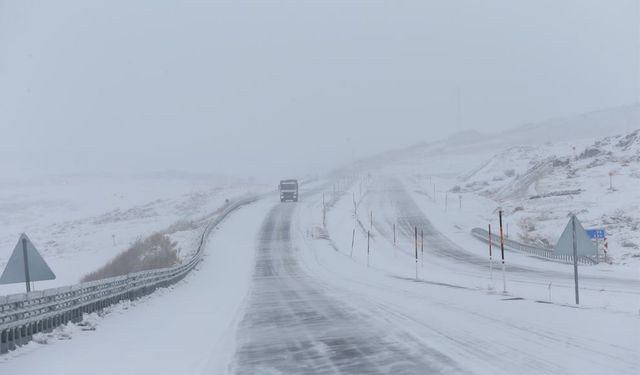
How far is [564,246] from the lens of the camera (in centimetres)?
1911

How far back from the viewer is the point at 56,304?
1712cm

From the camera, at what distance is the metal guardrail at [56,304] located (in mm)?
14164

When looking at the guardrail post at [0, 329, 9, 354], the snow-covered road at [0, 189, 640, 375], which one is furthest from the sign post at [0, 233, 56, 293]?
the guardrail post at [0, 329, 9, 354]

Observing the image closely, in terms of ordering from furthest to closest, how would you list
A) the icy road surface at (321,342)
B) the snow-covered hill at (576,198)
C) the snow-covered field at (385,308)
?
→ 1. the snow-covered hill at (576,198)
2. the snow-covered field at (385,308)
3. the icy road surface at (321,342)

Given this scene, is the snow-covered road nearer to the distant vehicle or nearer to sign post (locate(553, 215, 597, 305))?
sign post (locate(553, 215, 597, 305))

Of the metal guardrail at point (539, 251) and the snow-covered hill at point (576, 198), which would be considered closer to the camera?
the metal guardrail at point (539, 251)

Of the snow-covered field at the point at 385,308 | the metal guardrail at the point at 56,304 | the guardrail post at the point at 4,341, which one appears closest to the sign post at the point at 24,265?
the metal guardrail at the point at 56,304

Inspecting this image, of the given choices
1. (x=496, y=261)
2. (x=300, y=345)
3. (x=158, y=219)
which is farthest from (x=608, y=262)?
(x=158, y=219)

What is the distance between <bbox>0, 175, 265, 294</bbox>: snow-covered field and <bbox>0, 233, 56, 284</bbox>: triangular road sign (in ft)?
97.5

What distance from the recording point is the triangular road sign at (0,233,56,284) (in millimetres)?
16641

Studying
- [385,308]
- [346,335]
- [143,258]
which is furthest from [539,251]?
[346,335]

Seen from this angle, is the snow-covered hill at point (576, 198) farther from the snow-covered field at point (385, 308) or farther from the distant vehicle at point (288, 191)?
the distant vehicle at point (288, 191)

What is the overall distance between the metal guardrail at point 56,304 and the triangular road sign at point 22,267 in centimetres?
56

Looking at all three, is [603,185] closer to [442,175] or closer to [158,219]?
[158,219]
